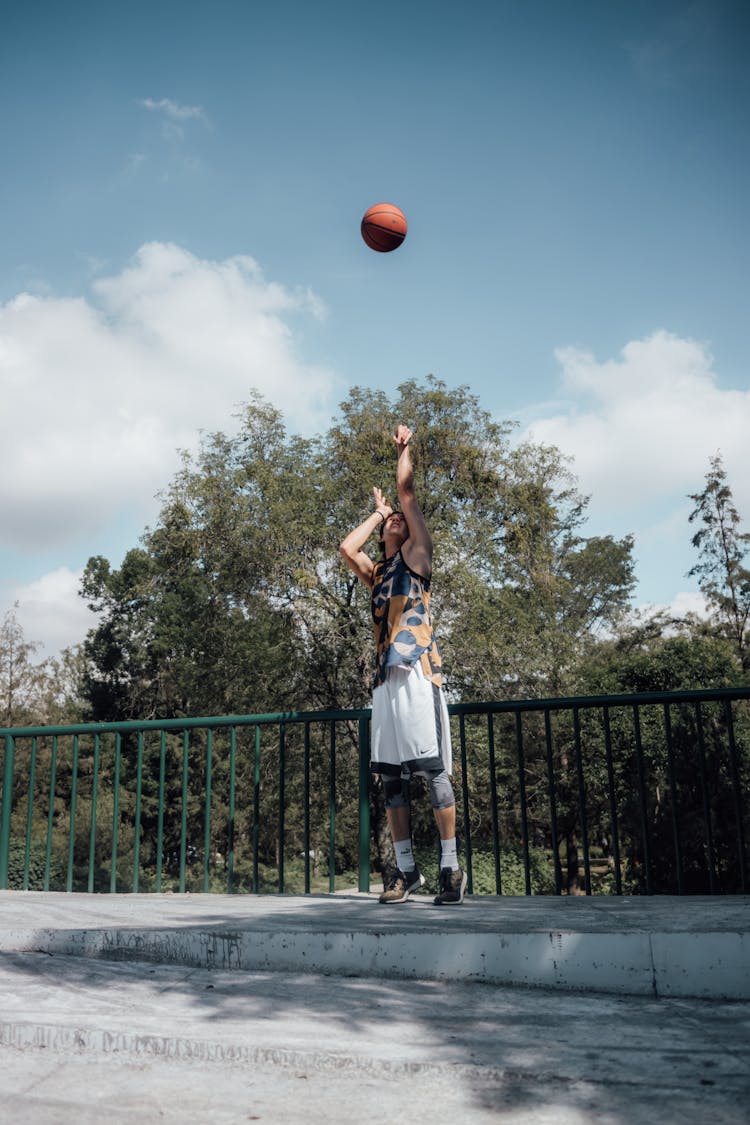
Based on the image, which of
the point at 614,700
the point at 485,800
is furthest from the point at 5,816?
the point at 485,800

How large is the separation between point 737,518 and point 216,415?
1855 cm

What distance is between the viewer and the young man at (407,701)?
13.8ft

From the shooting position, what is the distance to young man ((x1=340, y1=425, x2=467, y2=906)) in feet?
13.8

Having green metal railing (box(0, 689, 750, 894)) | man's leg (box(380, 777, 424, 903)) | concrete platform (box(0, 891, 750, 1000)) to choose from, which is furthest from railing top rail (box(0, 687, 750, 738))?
green metal railing (box(0, 689, 750, 894))

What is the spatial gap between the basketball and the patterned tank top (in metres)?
2.78

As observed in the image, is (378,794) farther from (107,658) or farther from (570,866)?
(107,658)

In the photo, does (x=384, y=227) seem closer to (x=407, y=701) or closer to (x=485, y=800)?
(x=407, y=701)

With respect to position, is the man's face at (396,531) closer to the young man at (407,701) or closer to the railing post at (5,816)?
the young man at (407,701)

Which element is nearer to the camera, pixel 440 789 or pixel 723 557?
pixel 440 789

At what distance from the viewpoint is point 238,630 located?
2136 centimetres

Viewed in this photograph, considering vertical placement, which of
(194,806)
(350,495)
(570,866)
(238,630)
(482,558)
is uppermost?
(350,495)

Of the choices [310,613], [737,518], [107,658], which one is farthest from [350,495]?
[107,658]

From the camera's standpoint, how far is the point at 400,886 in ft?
14.2

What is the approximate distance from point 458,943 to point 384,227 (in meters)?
4.94
